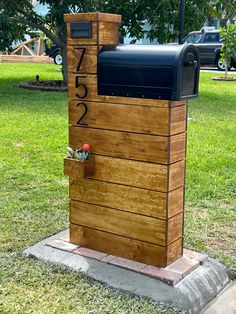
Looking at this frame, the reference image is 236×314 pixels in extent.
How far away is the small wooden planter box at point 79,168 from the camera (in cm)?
313

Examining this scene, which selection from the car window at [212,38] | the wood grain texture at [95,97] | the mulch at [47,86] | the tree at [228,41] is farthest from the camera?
the car window at [212,38]

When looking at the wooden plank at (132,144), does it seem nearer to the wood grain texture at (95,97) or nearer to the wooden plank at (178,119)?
the wooden plank at (178,119)

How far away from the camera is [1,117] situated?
27.8 feet

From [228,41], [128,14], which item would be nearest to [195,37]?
[228,41]

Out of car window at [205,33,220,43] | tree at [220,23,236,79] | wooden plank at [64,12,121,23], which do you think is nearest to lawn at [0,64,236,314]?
wooden plank at [64,12,121,23]

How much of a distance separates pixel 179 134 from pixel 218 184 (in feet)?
7.17

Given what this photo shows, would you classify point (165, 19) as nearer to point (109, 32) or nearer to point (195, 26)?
point (195, 26)

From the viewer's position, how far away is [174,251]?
10.2 ft

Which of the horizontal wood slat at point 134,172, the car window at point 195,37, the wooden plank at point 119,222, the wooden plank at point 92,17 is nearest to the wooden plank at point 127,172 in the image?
the horizontal wood slat at point 134,172

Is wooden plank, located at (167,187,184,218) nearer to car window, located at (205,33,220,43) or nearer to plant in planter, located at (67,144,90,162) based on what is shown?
plant in planter, located at (67,144,90,162)

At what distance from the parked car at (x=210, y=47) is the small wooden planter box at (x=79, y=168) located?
1881cm

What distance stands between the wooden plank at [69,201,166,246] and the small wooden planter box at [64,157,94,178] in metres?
0.25

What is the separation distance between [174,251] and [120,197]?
0.48 metres

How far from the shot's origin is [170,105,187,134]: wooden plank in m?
2.86
